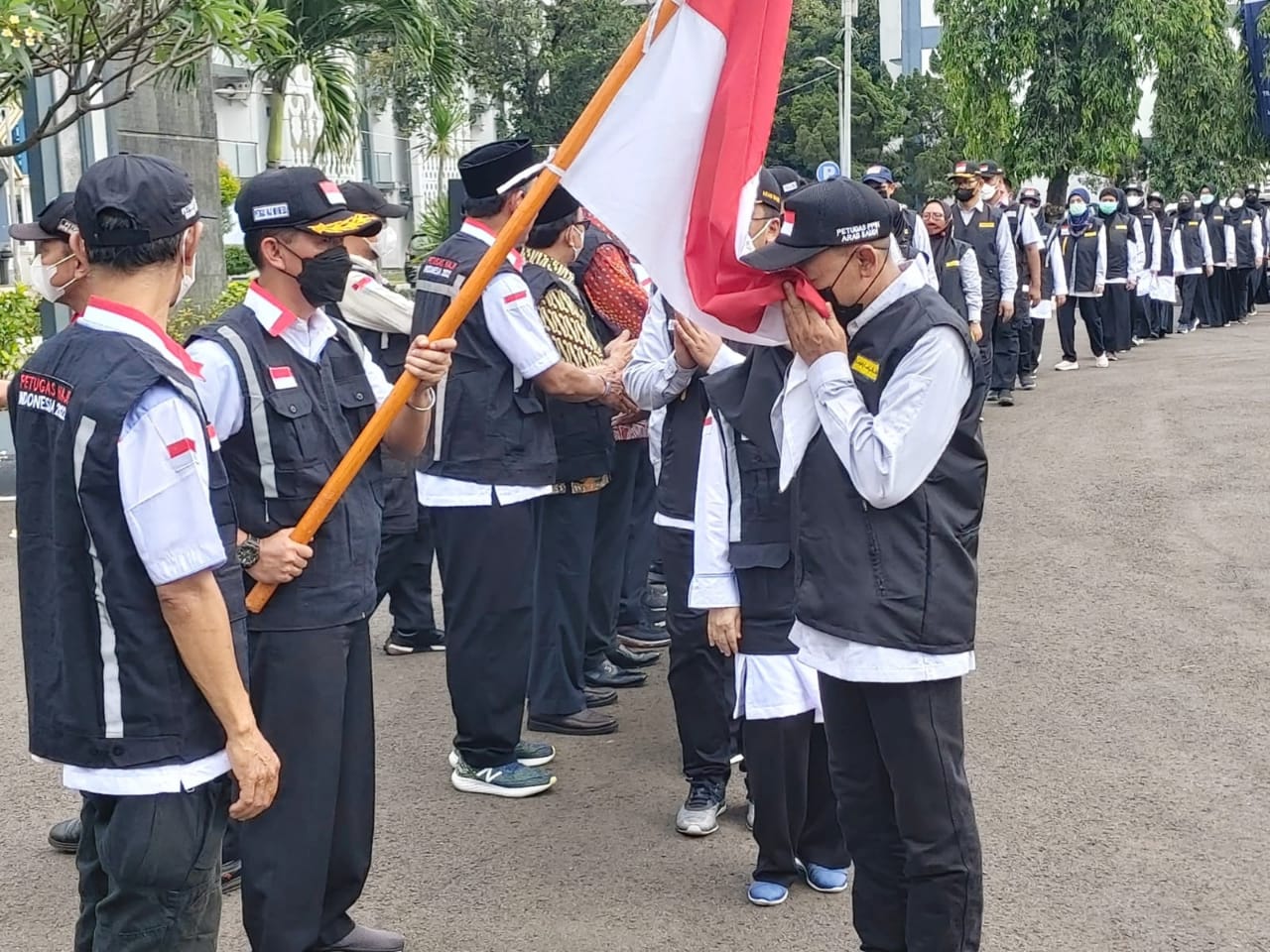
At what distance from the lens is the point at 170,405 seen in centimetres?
290

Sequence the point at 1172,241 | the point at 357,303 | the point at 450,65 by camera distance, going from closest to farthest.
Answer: the point at 357,303 < the point at 450,65 < the point at 1172,241

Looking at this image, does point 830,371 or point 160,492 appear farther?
point 830,371

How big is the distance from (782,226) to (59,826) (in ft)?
10.9

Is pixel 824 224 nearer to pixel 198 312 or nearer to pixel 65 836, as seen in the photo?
pixel 65 836

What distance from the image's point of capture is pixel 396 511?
6.87 metres

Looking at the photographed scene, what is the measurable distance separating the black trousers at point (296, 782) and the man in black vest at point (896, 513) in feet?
4.16

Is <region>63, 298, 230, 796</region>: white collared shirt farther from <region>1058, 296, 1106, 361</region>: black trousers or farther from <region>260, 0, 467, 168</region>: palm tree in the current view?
<region>1058, 296, 1106, 361</region>: black trousers

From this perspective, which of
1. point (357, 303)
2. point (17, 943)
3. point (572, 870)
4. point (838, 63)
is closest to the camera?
point (17, 943)

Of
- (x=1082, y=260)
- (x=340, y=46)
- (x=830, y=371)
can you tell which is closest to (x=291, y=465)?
(x=830, y=371)

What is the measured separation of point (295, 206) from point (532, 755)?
2626mm

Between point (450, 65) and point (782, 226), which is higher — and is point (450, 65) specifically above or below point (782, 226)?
above

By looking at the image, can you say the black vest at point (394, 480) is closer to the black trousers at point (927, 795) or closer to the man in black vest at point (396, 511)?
the man in black vest at point (396, 511)

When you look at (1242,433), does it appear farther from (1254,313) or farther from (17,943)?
(1254,313)

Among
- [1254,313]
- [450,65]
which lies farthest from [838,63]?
[450,65]
